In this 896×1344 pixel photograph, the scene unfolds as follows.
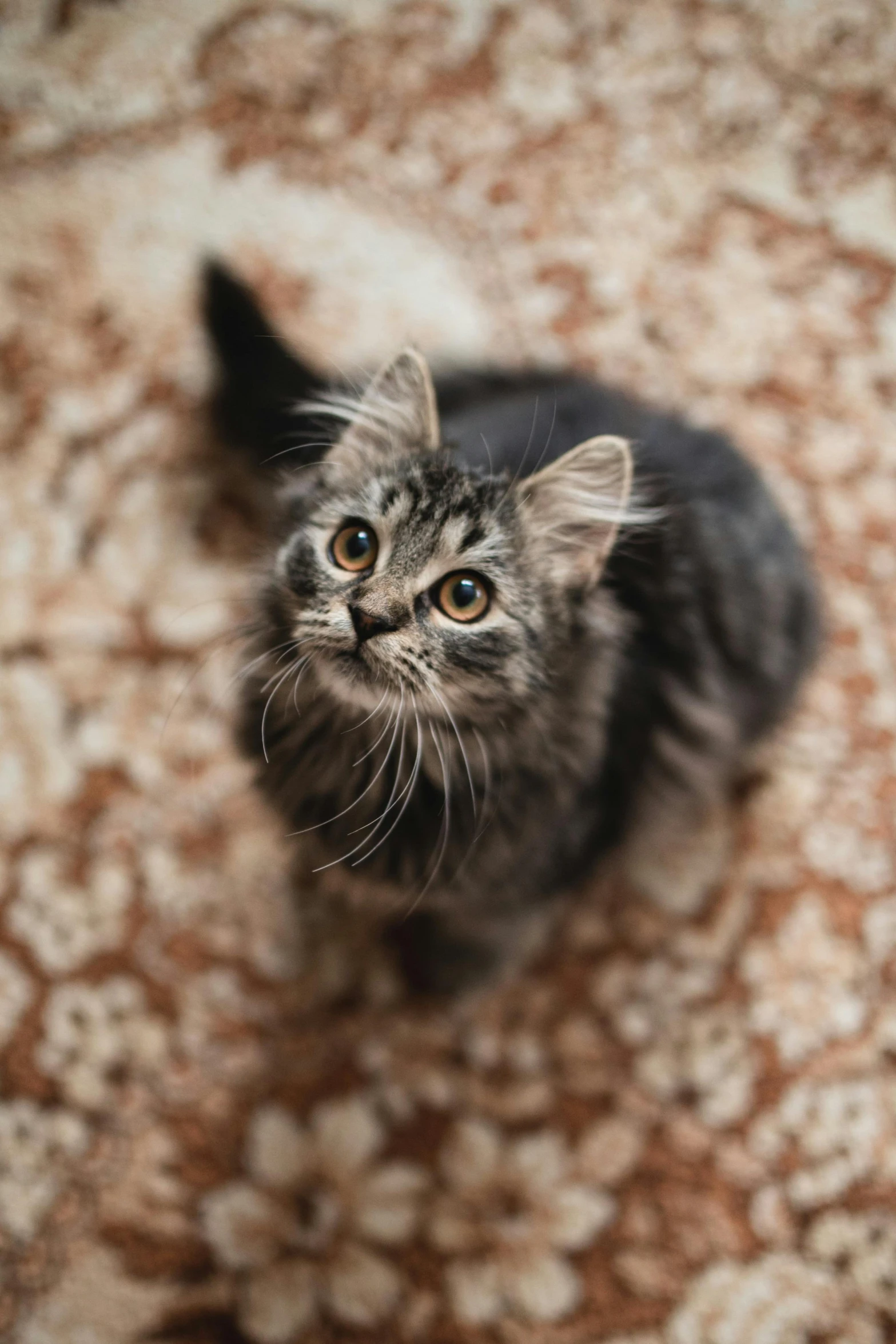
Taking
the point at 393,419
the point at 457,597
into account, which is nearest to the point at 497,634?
the point at 457,597

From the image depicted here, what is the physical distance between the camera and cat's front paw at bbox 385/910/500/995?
1104 millimetres

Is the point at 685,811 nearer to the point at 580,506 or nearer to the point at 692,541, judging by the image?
the point at 692,541

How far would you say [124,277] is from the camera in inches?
54.0

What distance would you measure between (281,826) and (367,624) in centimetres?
44

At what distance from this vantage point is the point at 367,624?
28.2 inches

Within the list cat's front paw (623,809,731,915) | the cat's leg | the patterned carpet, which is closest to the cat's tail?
the patterned carpet

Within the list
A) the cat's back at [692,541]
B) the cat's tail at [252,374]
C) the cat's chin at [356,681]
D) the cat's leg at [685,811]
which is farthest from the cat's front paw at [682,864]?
the cat's tail at [252,374]

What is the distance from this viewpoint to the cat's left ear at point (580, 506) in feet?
2.45

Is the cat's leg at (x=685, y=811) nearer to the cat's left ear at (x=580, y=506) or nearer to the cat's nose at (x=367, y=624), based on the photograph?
the cat's left ear at (x=580, y=506)

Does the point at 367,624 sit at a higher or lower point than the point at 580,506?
lower

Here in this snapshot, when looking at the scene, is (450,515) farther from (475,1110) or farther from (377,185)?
(377,185)

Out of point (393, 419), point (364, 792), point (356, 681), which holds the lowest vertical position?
point (364, 792)

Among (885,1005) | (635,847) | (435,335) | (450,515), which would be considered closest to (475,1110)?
(635,847)

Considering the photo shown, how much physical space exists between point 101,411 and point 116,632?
1.18 ft
